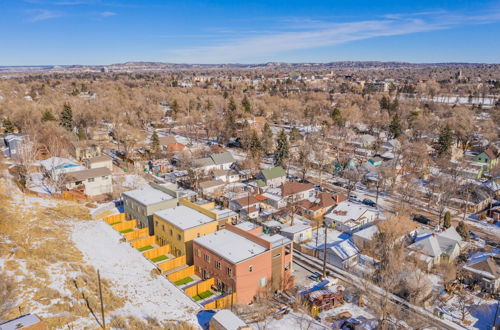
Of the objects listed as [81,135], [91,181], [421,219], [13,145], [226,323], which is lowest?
[421,219]

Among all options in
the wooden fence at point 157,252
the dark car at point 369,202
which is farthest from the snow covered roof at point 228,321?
the dark car at point 369,202

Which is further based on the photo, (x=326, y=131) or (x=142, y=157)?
(x=326, y=131)

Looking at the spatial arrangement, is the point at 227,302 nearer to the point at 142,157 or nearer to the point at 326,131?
the point at 142,157

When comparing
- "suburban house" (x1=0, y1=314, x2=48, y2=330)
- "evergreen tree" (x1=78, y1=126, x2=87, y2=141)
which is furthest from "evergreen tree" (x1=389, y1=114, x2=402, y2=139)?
"suburban house" (x1=0, y1=314, x2=48, y2=330)

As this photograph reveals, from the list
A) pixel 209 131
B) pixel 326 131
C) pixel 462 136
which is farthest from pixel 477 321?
pixel 209 131

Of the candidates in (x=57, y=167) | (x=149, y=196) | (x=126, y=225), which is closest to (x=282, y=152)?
(x=149, y=196)

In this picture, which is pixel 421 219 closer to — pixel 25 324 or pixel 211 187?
pixel 211 187
